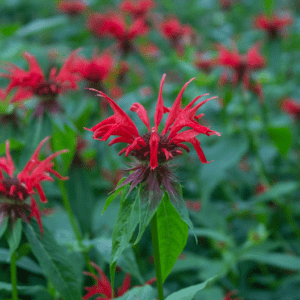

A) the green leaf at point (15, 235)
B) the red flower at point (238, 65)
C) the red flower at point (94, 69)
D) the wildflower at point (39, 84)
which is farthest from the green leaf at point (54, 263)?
the red flower at point (238, 65)

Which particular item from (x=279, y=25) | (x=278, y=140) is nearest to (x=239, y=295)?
(x=278, y=140)

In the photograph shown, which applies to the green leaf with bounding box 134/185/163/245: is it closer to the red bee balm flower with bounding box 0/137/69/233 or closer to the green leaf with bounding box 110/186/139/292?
the green leaf with bounding box 110/186/139/292

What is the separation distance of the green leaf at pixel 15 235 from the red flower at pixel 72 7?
210 centimetres

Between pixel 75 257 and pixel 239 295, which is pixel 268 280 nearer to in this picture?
pixel 239 295

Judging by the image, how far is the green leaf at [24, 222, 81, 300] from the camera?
0.67 metres

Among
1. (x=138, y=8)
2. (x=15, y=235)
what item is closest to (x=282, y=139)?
(x=15, y=235)

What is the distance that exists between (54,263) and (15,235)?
0.09m

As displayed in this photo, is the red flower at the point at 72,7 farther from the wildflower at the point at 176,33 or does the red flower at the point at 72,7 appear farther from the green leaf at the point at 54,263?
the green leaf at the point at 54,263

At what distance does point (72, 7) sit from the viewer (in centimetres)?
249

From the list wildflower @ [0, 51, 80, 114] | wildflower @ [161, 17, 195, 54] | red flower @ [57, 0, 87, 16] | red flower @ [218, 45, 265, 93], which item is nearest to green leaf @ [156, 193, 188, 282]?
wildflower @ [0, 51, 80, 114]

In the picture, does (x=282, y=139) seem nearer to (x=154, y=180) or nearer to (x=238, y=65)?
(x=238, y=65)

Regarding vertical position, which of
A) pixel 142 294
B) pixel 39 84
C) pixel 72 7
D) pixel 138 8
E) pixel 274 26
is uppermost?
pixel 72 7

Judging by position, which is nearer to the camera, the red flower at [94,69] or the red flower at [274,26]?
the red flower at [94,69]

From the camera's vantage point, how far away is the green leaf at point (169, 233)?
604 mm
